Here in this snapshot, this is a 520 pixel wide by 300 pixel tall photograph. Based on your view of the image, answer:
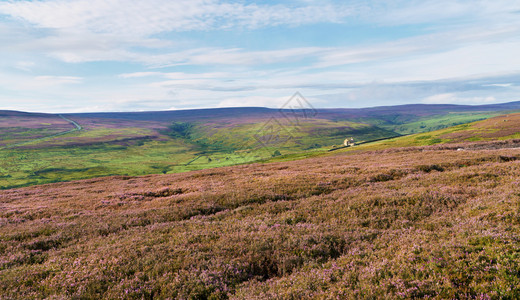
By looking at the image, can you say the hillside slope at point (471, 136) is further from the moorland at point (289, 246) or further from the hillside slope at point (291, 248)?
the hillside slope at point (291, 248)

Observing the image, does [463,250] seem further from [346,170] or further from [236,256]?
[346,170]

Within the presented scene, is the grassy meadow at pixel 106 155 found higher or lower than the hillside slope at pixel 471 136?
lower

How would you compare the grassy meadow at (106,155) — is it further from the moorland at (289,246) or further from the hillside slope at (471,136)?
the moorland at (289,246)

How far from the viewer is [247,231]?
34.1 ft

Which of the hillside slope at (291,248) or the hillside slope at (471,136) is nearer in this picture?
the hillside slope at (291,248)

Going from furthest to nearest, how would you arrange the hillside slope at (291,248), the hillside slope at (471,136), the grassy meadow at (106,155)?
the grassy meadow at (106,155)
the hillside slope at (471,136)
the hillside slope at (291,248)

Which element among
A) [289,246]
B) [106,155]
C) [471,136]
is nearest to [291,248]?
[289,246]

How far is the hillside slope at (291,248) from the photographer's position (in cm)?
625

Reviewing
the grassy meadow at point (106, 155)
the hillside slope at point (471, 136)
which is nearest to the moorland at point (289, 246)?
the hillside slope at point (471, 136)

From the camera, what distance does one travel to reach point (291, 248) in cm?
869

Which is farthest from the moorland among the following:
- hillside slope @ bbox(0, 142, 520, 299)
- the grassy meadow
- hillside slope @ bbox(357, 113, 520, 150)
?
the grassy meadow

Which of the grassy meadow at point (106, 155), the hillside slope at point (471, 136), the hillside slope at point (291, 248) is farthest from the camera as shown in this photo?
the grassy meadow at point (106, 155)

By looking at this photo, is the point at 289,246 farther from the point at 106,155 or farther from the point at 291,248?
the point at 106,155

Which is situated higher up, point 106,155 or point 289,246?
point 289,246
